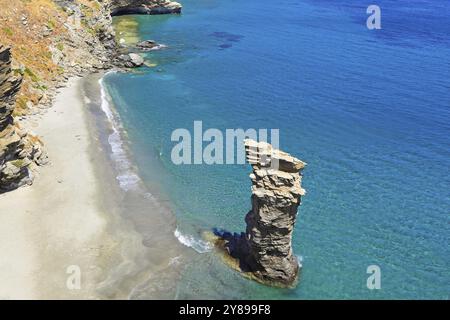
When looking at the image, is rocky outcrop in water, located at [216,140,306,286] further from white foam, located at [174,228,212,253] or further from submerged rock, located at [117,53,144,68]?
submerged rock, located at [117,53,144,68]

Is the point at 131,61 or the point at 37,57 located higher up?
the point at 37,57

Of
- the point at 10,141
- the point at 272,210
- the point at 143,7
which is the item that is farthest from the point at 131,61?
the point at 272,210

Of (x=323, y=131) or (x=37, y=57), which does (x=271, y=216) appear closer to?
(x=323, y=131)

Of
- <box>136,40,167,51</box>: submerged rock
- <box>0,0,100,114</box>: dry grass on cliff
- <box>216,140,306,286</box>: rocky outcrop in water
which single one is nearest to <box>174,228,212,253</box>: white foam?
<box>216,140,306,286</box>: rocky outcrop in water

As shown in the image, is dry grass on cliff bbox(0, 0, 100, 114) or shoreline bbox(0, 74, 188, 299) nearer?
shoreline bbox(0, 74, 188, 299)

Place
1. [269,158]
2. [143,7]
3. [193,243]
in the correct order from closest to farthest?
[269,158] < [193,243] < [143,7]

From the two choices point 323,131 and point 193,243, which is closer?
point 193,243

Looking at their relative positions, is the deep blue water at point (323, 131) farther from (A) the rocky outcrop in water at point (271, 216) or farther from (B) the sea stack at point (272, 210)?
(B) the sea stack at point (272, 210)
